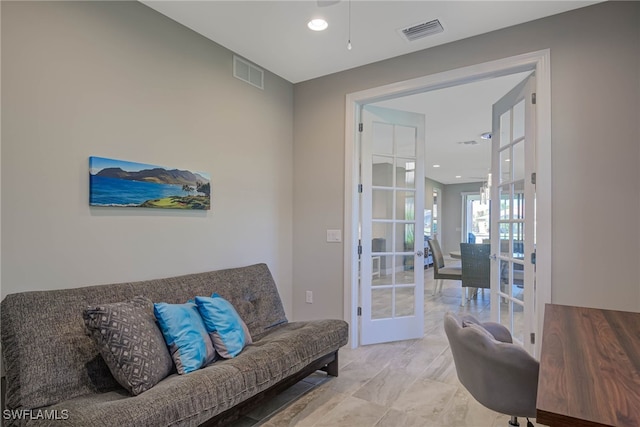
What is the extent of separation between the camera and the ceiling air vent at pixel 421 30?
8.57 ft

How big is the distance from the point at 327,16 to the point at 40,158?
77.9 inches

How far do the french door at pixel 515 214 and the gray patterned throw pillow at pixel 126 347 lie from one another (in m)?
2.50

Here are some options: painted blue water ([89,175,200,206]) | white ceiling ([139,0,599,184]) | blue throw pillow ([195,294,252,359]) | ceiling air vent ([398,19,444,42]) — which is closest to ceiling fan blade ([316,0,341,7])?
white ceiling ([139,0,599,184])

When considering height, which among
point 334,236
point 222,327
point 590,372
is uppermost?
point 334,236

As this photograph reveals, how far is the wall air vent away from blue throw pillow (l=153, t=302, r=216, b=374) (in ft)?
6.77

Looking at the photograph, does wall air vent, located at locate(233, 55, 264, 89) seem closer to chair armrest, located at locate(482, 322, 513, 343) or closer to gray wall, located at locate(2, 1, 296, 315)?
gray wall, located at locate(2, 1, 296, 315)

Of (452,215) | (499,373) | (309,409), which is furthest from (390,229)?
(452,215)

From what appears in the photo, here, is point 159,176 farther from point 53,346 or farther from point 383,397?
point 383,397

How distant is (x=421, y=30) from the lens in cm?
269

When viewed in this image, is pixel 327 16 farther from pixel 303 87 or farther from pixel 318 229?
pixel 318 229

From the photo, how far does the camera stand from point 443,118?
4.59m

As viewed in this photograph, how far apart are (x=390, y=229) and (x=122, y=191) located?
→ 2370mm

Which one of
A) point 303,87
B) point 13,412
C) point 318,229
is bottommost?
point 13,412

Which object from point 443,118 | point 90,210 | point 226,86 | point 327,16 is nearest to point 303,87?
point 226,86
